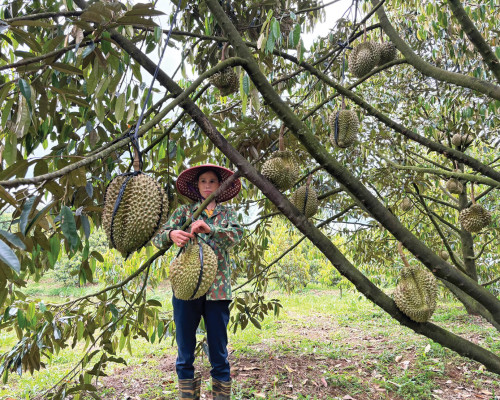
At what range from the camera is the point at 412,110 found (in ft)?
10.6

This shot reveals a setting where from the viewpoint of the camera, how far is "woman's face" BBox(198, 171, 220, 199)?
1.95 meters

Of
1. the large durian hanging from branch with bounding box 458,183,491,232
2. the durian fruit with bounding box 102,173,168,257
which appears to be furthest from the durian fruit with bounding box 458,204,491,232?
the durian fruit with bounding box 102,173,168,257

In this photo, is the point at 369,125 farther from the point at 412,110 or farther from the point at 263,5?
the point at 263,5

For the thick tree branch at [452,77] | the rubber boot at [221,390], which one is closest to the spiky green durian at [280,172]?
the thick tree branch at [452,77]

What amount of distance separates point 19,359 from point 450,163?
4058mm

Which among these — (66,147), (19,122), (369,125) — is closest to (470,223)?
(369,125)

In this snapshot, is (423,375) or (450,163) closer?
(423,375)

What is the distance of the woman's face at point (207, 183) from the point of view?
195 cm

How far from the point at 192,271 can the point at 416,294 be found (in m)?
0.89

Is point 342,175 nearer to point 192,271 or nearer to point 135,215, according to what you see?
point 192,271

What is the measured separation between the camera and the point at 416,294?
1.48 metres

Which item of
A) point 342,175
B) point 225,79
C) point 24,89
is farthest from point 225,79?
point 24,89

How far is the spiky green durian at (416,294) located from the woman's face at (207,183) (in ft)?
3.26

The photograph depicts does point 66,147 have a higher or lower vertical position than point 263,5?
lower
